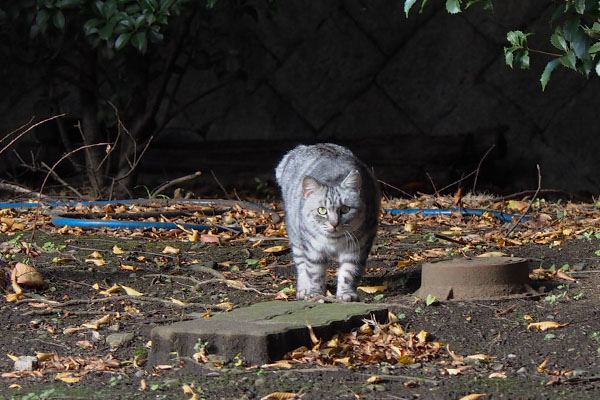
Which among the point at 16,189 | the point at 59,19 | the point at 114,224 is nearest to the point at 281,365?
the point at 114,224

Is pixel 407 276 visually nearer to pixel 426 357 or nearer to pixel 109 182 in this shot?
pixel 426 357

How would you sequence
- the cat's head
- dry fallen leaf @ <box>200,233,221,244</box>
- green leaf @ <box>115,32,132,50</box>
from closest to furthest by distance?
1. the cat's head
2. dry fallen leaf @ <box>200,233,221,244</box>
3. green leaf @ <box>115,32,132,50</box>

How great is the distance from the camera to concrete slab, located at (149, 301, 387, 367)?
11.7 ft

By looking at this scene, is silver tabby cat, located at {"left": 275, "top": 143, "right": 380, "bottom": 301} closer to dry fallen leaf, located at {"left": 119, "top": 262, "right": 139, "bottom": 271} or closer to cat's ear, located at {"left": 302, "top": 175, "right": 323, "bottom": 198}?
cat's ear, located at {"left": 302, "top": 175, "right": 323, "bottom": 198}

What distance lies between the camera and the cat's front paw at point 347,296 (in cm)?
461

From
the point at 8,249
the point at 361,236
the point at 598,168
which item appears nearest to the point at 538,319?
the point at 361,236

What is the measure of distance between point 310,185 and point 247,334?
1385mm

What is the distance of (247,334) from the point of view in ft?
11.7

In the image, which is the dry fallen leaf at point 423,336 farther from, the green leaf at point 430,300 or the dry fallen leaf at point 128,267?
the dry fallen leaf at point 128,267

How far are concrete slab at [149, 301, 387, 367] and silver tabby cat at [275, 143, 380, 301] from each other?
30.1 inches

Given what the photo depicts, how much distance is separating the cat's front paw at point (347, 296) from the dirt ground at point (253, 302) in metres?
0.11

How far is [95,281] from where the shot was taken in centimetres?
506

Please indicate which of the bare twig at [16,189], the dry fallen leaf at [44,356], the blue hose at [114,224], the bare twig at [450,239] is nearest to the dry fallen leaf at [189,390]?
the dry fallen leaf at [44,356]

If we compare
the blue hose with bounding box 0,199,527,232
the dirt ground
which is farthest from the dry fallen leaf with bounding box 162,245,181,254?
the blue hose with bounding box 0,199,527,232
